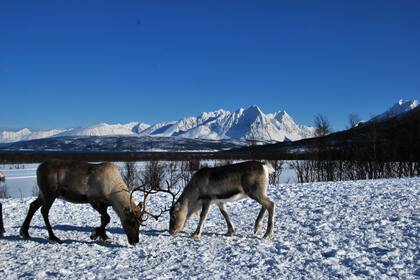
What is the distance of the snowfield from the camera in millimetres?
8047

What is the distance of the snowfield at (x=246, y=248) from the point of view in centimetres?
805

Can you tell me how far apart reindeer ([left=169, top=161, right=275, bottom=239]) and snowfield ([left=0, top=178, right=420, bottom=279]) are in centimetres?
42

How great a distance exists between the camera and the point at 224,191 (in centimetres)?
1110

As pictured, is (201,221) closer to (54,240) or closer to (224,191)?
(224,191)

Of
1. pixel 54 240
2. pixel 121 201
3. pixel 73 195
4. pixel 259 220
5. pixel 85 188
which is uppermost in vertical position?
pixel 85 188

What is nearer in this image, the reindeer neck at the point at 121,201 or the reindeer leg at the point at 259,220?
the reindeer neck at the point at 121,201

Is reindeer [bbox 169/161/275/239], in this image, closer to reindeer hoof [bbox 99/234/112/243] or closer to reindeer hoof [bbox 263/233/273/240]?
reindeer hoof [bbox 263/233/273/240]

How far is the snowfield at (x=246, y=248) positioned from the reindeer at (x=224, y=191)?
425 mm

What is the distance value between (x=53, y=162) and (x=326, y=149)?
44.3 meters

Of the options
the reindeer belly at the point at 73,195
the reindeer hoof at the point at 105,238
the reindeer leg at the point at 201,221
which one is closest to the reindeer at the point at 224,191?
the reindeer leg at the point at 201,221

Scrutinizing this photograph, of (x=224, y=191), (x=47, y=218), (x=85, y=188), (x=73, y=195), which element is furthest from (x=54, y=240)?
(x=224, y=191)

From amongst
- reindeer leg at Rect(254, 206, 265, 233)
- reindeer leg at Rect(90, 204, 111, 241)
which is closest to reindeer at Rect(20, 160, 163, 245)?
reindeer leg at Rect(90, 204, 111, 241)

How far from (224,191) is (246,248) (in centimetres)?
184

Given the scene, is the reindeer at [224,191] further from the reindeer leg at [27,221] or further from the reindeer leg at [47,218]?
the reindeer leg at [27,221]
